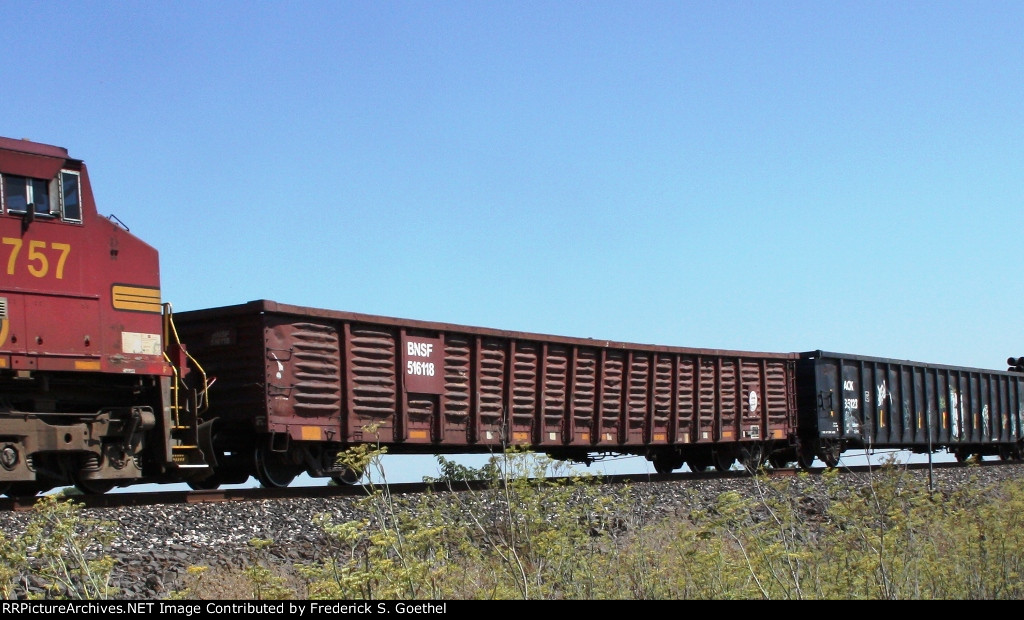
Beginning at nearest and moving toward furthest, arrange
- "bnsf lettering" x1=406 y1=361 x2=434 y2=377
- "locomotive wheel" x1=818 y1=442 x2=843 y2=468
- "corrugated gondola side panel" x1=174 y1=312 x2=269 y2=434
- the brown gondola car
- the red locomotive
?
1. the red locomotive
2. "corrugated gondola side panel" x1=174 y1=312 x2=269 y2=434
3. the brown gondola car
4. "bnsf lettering" x1=406 y1=361 x2=434 y2=377
5. "locomotive wheel" x1=818 y1=442 x2=843 y2=468

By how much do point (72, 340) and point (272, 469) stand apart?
374cm

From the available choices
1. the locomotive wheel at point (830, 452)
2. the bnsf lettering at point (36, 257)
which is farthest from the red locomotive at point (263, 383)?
the locomotive wheel at point (830, 452)

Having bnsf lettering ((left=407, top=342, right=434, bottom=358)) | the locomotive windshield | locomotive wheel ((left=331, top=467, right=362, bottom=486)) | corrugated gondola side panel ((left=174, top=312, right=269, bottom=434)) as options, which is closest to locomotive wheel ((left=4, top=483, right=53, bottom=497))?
corrugated gondola side panel ((left=174, top=312, right=269, bottom=434))

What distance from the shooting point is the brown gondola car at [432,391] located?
13305 millimetres

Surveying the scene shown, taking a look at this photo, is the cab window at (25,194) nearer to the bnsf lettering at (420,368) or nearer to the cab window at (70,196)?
the cab window at (70,196)

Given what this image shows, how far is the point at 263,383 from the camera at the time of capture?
1298cm

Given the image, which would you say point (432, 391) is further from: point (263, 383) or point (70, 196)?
point (70, 196)

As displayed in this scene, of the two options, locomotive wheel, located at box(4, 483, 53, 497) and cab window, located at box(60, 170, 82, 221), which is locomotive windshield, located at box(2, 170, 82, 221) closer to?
cab window, located at box(60, 170, 82, 221)

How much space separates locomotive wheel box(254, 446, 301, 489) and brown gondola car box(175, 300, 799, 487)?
0.06 feet

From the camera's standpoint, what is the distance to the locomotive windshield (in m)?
10.7

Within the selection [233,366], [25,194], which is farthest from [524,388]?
[25,194]

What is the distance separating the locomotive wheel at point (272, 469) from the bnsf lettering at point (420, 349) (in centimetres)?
232
